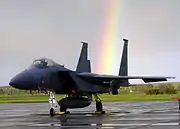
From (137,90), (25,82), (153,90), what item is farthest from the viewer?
(137,90)

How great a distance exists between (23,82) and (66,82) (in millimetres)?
3616

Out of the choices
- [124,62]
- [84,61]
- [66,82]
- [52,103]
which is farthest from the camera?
[124,62]

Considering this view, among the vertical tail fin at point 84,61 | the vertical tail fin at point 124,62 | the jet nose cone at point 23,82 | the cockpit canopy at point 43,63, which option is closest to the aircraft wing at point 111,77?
the cockpit canopy at point 43,63

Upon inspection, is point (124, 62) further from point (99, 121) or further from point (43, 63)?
point (99, 121)

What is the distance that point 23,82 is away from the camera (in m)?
20.8

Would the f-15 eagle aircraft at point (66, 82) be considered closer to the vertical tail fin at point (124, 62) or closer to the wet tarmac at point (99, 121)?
the wet tarmac at point (99, 121)

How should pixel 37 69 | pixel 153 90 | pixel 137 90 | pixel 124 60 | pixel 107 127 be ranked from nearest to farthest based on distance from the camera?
1. pixel 107 127
2. pixel 37 69
3. pixel 124 60
4. pixel 153 90
5. pixel 137 90

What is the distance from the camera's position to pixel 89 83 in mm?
25234

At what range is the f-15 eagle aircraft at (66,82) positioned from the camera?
21.4m

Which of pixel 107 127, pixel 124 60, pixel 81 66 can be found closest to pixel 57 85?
pixel 81 66

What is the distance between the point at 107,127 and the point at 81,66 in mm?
15580

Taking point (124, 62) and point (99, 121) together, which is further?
point (124, 62)

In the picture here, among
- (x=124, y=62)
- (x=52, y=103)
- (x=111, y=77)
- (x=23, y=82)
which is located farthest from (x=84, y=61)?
(x=23, y=82)

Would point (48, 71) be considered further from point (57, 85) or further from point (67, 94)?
point (67, 94)
